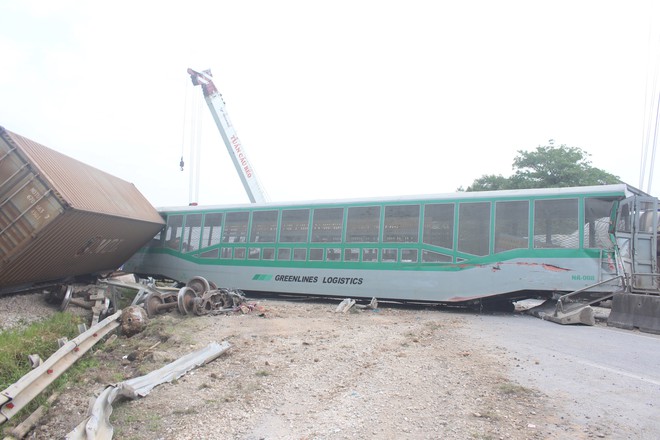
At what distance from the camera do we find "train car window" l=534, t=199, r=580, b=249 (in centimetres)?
934

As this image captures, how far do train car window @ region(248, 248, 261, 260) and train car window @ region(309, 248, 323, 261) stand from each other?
1736 mm

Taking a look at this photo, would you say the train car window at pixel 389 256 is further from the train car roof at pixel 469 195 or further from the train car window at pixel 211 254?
the train car window at pixel 211 254

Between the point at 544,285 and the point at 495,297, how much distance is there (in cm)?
115

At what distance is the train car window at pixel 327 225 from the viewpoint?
11755mm

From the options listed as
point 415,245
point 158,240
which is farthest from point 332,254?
point 158,240

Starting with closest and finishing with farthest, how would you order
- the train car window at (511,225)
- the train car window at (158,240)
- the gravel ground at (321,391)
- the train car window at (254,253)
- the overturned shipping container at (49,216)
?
the gravel ground at (321,391) → the overturned shipping container at (49,216) → the train car window at (511,225) → the train car window at (254,253) → the train car window at (158,240)

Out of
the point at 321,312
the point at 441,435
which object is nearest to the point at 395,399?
the point at 441,435

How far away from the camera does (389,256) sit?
36.2ft

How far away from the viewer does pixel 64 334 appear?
7.94 metres

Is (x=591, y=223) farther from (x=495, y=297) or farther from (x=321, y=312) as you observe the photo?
(x=321, y=312)

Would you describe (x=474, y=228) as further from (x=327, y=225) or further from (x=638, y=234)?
(x=327, y=225)

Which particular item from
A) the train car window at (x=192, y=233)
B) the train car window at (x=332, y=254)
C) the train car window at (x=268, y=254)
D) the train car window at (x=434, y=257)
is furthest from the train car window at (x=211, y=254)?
the train car window at (x=434, y=257)

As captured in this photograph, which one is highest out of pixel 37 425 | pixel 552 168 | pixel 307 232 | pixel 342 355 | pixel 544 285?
pixel 552 168

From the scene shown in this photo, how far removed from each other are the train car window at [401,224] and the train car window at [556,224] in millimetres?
2741
